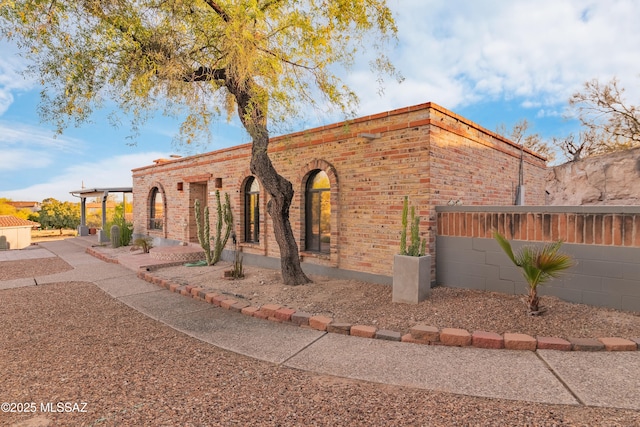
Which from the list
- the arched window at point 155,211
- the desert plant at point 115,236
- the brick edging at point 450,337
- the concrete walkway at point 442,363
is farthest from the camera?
the arched window at point 155,211

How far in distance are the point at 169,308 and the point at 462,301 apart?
16.2 feet

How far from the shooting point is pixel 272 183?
22.1 ft

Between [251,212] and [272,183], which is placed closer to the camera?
[272,183]

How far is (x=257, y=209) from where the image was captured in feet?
32.3

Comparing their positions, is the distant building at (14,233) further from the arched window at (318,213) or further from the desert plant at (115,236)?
the arched window at (318,213)

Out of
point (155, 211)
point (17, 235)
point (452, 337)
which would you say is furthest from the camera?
point (17, 235)

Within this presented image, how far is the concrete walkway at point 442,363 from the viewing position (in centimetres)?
280

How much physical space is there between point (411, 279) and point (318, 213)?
3.47 meters

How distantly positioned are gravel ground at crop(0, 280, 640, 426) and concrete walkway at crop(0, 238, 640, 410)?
0.16m

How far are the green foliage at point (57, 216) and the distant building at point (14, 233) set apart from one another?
11136mm

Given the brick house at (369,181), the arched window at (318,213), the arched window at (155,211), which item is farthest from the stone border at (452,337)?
the arched window at (155,211)

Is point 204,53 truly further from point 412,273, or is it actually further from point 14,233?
point 14,233

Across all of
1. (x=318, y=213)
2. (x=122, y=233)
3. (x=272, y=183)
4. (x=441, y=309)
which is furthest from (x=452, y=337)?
(x=122, y=233)

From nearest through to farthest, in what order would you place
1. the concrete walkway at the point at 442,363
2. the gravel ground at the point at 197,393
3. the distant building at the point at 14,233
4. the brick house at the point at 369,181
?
the gravel ground at the point at 197,393 < the concrete walkway at the point at 442,363 < the brick house at the point at 369,181 < the distant building at the point at 14,233
